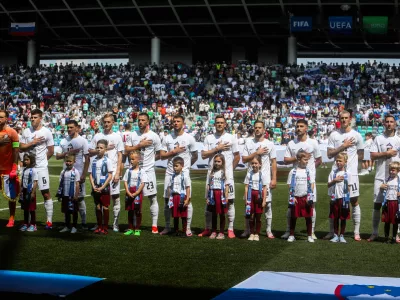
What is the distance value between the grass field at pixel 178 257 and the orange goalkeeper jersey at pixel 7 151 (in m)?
1.09

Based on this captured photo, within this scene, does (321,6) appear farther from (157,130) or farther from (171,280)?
(171,280)

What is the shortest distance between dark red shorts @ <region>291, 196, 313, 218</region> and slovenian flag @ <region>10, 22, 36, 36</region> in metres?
45.3

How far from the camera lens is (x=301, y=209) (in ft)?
35.2

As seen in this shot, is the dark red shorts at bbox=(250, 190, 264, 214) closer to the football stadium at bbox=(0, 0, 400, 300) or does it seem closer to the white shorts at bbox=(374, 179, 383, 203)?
the football stadium at bbox=(0, 0, 400, 300)

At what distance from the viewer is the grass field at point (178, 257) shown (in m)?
7.71

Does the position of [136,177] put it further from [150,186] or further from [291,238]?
[291,238]

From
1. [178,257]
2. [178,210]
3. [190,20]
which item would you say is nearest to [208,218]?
[178,210]

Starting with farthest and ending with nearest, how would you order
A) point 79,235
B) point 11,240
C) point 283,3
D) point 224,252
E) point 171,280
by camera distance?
point 283,3
point 79,235
point 11,240
point 224,252
point 171,280

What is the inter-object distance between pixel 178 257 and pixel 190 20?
4302 cm

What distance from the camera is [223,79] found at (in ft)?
156

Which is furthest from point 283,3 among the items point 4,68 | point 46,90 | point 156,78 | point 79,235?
point 79,235

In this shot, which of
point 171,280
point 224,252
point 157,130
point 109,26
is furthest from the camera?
point 109,26

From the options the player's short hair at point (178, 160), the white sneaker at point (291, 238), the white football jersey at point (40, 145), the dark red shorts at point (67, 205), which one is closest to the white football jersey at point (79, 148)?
the white football jersey at point (40, 145)

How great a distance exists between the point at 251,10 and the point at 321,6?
16.4 feet
